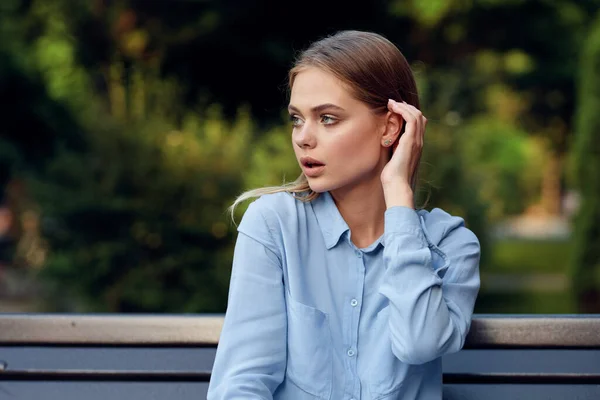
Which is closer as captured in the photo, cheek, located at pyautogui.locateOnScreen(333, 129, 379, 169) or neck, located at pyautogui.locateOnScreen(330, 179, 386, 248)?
cheek, located at pyautogui.locateOnScreen(333, 129, 379, 169)

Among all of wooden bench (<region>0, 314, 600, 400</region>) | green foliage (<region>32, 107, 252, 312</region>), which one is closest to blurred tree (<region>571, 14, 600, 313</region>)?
green foliage (<region>32, 107, 252, 312</region>)

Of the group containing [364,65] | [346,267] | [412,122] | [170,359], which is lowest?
[170,359]

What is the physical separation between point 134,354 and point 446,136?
7.52m

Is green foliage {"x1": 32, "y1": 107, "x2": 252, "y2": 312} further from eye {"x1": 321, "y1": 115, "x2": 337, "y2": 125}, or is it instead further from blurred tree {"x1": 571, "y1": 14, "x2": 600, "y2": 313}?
eye {"x1": 321, "y1": 115, "x2": 337, "y2": 125}

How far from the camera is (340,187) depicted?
2.16 metres

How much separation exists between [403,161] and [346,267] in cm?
29

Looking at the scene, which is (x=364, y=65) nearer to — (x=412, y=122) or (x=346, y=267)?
(x=412, y=122)

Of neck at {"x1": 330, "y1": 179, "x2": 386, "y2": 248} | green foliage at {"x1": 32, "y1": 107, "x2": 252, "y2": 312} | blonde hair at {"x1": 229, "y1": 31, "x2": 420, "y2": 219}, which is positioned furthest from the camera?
green foliage at {"x1": 32, "y1": 107, "x2": 252, "y2": 312}

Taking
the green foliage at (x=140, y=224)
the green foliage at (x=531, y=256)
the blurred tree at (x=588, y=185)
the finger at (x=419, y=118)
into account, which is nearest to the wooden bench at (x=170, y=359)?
the finger at (x=419, y=118)

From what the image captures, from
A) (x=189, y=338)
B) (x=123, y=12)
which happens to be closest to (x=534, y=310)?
(x=123, y=12)

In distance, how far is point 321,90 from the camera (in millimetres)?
2070

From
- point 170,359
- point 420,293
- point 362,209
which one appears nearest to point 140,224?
point 170,359

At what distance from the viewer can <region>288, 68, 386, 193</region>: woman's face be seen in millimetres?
2068

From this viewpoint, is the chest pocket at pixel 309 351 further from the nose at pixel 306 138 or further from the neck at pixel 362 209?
the nose at pixel 306 138
